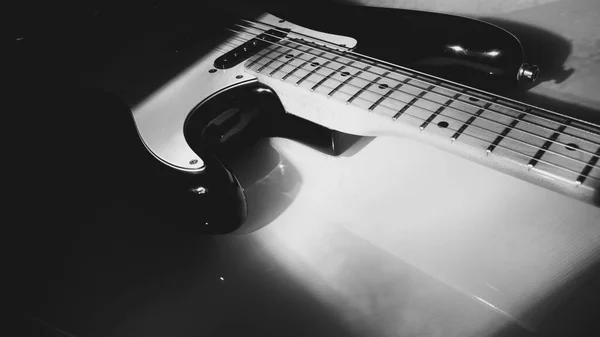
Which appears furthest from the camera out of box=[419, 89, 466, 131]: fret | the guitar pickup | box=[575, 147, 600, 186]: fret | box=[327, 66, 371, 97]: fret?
the guitar pickup

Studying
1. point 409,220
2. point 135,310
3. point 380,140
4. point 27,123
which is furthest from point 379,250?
point 27,123

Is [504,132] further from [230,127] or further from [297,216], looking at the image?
[230,127]

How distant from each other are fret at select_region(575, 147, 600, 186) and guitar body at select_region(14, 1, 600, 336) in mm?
180

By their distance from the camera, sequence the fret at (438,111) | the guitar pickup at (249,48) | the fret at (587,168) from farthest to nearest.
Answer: the guitar pickup at (249,48), the fret at (438,111), the fret at (587,168)

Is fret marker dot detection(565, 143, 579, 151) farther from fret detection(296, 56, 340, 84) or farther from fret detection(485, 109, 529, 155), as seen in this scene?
fret detection(296, 56, 340, 84)

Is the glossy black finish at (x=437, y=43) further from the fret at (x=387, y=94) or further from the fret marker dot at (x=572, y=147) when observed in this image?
the fret marker dot at (x=572, y=147)

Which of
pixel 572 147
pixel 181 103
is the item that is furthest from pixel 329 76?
pixel 572 147

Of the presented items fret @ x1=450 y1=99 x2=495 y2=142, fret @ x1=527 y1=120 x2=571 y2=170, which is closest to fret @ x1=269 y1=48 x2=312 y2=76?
fret @ x1=450 y1=99 x2=495 y2=142

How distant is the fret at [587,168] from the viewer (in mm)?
534

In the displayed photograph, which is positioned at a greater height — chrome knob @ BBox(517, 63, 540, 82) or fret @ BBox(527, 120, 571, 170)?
chrome knob @ BBox(517, 63, 540, 82)

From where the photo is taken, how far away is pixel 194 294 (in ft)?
2.41

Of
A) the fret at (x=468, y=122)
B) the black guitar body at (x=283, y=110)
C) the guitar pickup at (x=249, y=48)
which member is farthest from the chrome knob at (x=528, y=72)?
the guitar pickup at (x=249, y=48)

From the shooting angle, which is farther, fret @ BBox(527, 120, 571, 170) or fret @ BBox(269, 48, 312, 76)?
fret @ BBox(269, 48, 312, 76)

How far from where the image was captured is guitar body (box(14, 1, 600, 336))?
68 cm
